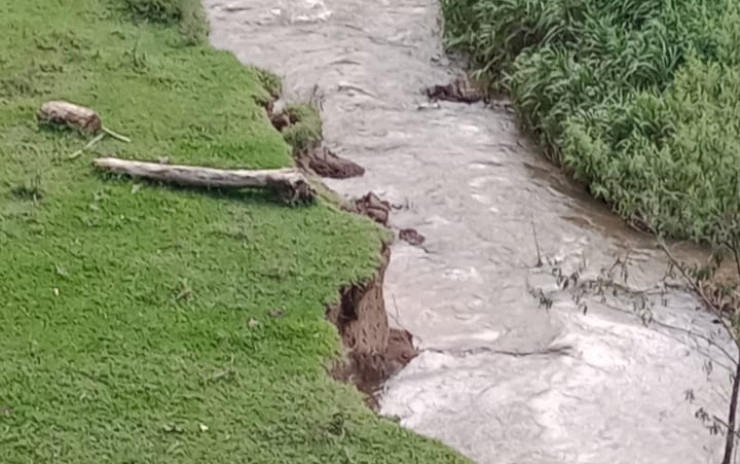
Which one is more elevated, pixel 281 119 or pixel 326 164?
pixel 281 119

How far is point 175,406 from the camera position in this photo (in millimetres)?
4688

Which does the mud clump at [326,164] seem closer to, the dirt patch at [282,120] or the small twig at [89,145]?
the dirt patch at [282,120]

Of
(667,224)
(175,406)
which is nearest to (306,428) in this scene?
(175,406)

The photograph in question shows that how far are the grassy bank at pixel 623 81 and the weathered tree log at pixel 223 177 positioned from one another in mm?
1553

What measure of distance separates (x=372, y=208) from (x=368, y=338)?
1276mm

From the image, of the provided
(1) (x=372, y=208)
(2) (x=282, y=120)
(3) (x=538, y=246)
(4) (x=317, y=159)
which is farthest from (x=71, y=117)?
(3) (x=538, y=246)

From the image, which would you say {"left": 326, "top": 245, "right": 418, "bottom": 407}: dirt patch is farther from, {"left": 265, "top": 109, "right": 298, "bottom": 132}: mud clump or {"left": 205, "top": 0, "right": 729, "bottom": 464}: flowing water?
{"left": 265, "top": 109, "right": 298, "bottom": 132}: mud clump

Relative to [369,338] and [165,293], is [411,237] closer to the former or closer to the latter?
[369,338]

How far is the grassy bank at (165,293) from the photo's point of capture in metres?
4.57

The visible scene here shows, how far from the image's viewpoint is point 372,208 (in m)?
6.61

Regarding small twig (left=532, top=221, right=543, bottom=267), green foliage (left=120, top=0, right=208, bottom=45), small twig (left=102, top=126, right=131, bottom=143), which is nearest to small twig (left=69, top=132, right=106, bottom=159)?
small twig (left=102, top=126, right=131, bottom=143)

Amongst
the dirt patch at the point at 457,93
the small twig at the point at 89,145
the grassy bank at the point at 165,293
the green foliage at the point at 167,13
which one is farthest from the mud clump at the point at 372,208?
the green foliage at the point at 167,13

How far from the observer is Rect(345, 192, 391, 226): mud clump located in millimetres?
6504

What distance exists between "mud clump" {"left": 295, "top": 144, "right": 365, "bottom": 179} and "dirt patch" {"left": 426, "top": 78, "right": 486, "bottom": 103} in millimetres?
1169
